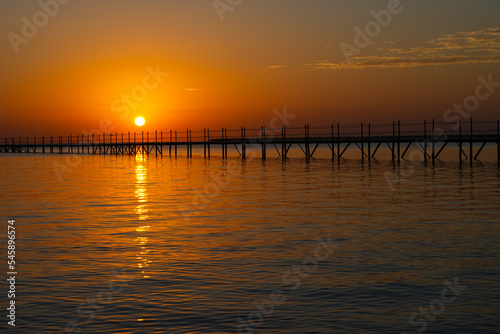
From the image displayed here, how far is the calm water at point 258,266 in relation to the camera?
8.69 meters

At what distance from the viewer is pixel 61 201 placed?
24422 mm

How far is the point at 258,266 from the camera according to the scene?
11852mm

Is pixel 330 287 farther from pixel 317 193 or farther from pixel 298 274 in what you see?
pixel 317 193

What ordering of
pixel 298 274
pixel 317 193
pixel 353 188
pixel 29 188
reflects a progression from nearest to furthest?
1. pixel 298 274
2. pixel 317 193
3. pixel 353 188
4. pixel 29 188

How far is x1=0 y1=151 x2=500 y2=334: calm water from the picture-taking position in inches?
342

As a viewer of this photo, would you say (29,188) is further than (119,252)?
Yes

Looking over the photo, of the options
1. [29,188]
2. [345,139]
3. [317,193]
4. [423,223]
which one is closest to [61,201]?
[29,188]

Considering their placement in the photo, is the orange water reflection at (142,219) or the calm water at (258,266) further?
the orange water reflection at (142,219)

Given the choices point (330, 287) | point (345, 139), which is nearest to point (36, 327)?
point (330, 287)

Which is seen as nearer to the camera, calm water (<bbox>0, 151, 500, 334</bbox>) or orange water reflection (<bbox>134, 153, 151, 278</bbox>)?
calm water (<bbox>0, 151, 500, 334</bbox>)

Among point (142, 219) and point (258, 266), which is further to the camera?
point (142, 219)

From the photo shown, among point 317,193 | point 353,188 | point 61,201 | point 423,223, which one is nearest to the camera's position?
point 423,223

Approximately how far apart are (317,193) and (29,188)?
13.4m

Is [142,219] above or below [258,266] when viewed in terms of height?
below
